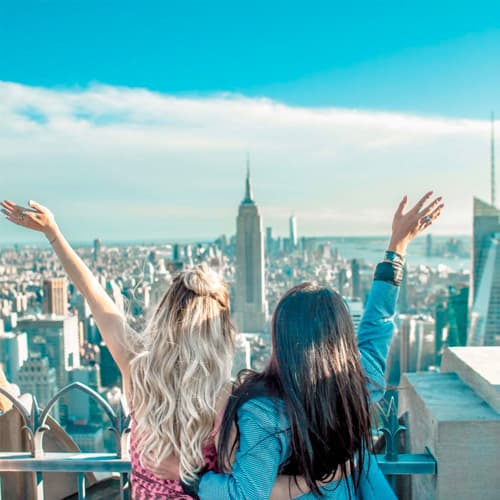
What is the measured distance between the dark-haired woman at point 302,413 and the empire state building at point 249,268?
32100 mm

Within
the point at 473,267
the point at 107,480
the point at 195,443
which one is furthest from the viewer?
the point at 473,267

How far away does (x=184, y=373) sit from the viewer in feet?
3.75

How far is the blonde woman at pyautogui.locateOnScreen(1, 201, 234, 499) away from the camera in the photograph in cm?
114

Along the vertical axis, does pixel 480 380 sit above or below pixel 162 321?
below

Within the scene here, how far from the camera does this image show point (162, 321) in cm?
116

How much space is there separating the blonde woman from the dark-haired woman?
86 mm

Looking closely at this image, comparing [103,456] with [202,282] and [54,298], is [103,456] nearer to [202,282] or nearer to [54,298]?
[202,282]

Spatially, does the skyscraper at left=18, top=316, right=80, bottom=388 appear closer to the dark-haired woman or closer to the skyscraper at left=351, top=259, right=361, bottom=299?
the skyscraper at left=351, top=259, right=361, bottom=299

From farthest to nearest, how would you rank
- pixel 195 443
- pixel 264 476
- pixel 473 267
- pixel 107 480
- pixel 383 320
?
pixel 473 267 → pixel 107 480 → pixel 383 320 → pixel 195 443 → pixel 264 476

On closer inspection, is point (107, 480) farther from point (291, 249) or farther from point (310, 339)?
point (291, 249)

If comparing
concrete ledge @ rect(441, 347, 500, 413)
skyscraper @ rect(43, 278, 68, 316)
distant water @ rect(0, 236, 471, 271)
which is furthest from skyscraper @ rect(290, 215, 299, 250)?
concrete ledge @ rect(441, 347, 500, 413)

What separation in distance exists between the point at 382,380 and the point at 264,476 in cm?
35

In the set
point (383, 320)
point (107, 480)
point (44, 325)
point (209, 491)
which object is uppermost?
point (383, 320)

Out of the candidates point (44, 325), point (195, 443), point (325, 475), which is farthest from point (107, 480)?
point (44, 325)
